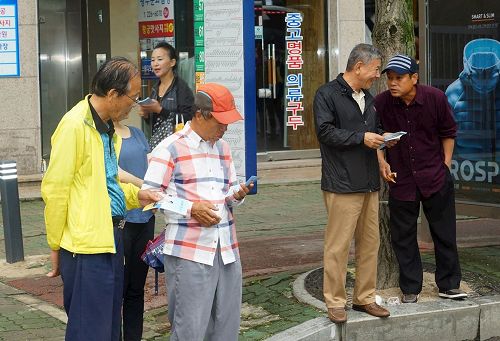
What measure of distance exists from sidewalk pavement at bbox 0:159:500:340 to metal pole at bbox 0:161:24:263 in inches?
5.2

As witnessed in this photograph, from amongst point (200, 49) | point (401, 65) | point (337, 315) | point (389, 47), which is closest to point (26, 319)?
point (337, 315)

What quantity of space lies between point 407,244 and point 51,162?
3339mm

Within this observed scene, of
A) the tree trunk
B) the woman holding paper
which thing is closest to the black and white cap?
the tree trunk

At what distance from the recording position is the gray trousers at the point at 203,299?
5676 mm

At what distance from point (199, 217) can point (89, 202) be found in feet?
1.94

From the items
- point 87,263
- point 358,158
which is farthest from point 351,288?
point 87,263

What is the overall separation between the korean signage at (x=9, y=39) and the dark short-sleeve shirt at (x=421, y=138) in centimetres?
887

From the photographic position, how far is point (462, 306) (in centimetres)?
748

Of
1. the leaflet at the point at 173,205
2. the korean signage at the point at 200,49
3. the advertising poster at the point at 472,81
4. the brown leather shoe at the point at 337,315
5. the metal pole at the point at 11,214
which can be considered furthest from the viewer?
the korean signage at the point at 200,49

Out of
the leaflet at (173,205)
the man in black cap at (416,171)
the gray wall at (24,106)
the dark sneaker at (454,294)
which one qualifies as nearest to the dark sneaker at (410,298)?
the man in black cap at (416,171)

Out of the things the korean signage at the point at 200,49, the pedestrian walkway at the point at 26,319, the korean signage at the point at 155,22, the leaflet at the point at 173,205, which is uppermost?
the korean signage at the point at 155,22

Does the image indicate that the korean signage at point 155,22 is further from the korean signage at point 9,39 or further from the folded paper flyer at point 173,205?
the folded paper flyer at point 173,205

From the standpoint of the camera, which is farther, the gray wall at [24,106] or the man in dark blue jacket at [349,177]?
the gray wall at [24,106]

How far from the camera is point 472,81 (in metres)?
9.85
